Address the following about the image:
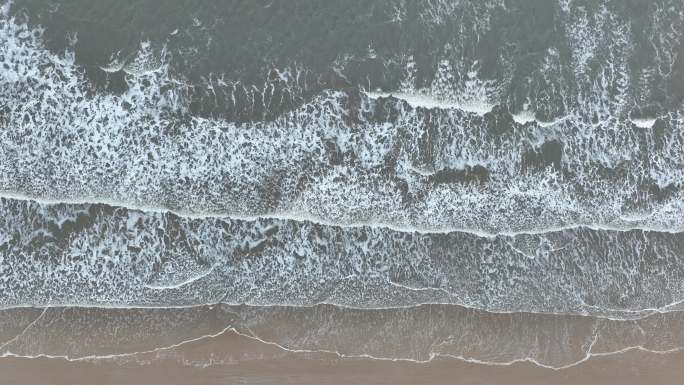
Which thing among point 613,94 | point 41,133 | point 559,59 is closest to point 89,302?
point 41,133

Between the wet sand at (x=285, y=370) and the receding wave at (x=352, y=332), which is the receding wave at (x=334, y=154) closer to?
the receding wave at (x=352, y=332)

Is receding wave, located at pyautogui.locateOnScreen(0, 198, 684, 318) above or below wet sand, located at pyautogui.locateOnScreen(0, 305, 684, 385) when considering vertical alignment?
above

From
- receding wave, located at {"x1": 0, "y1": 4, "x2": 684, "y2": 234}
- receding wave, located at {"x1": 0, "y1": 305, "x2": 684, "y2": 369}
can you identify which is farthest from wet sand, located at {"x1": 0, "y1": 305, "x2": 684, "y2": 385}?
receding wave, located at {"x1": 0, "y1": 4, "x2": 684, "y2": 234}

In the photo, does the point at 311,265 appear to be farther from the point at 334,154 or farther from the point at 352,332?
the point at 334,154

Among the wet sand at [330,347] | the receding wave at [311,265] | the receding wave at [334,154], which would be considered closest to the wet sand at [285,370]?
the wet sand at [330,347]

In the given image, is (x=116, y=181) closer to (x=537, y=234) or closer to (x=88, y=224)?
(x=88, y=224)

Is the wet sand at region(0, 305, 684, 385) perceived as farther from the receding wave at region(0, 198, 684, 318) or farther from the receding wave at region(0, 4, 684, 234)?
the receding wave at region(0, 4, 684, 234)

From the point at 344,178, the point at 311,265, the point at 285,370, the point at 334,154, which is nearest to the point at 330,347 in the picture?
the point at 285,370

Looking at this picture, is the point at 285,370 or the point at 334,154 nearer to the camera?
the point at 285,370
